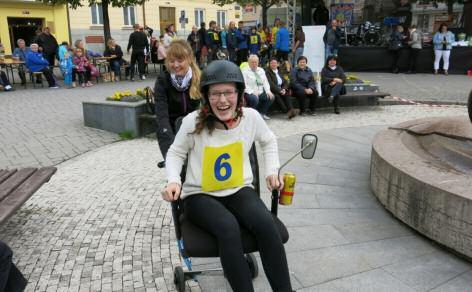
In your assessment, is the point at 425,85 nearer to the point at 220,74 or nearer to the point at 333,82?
the point at 333,82

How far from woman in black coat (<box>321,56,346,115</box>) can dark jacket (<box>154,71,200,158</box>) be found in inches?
266

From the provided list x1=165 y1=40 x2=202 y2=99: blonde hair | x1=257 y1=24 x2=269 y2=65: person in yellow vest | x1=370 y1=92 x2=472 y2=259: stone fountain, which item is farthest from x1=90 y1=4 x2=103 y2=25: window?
x1=165 y1=40 x2=202 y2=99: blonde hair

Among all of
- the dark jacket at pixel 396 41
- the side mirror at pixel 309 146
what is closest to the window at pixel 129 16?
the dark jacket at pixel 396 41

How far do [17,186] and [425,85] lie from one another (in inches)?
529

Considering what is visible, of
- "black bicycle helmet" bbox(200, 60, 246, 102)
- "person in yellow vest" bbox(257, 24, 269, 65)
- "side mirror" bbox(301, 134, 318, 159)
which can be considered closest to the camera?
"black bicycle helmet" bbox(200, 60, 246, 102)

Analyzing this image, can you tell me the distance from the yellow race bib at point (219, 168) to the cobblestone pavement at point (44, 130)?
Answer: 4550 millimetres

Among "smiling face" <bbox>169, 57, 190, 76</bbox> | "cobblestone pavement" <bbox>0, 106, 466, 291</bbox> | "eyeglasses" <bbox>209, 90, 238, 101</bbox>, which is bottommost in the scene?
"cobblestone pavement" <bbox>0, 106, 466, 291</bbox>

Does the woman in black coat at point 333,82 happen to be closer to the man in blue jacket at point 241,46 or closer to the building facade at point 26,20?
the man in blue jacket at point 241,46

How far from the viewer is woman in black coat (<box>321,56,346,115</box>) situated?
10500 millimetres

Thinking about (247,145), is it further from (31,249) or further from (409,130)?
(409,130)

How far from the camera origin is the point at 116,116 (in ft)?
28.3

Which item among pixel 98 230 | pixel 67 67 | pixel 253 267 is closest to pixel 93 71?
pixel 67 67

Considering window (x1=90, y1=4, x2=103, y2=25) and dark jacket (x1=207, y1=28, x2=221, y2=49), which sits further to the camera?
window (x1=90, y1=4, x2=103, y2=25)

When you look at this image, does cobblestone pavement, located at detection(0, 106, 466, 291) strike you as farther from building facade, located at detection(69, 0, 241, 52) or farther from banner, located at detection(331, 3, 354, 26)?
building facade, located at detection(69, 0, 241, 52)
